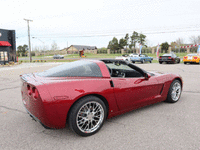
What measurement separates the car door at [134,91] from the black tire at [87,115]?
456mm

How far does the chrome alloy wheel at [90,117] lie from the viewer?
110 inches

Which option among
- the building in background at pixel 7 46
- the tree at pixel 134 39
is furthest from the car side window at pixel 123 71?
the tree at pixel 134 39

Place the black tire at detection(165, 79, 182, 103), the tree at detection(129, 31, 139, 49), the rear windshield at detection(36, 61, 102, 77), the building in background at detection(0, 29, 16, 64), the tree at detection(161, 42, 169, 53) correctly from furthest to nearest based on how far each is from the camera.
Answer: the tree at detection(129, 31, 139, 49) → the tree at detection(161, 42, 169, 53) → the building in background at detection(0, 29, 16, 64) → the black tire at detection(165, 79, 182, 103) → the rear windshield at detection(36, 61, 102, 77)

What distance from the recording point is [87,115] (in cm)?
286

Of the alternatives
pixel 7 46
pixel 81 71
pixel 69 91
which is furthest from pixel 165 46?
pixel 69 91

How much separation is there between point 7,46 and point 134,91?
96.7ft

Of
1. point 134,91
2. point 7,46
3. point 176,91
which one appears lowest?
point 176,91

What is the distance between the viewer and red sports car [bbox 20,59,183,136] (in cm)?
257

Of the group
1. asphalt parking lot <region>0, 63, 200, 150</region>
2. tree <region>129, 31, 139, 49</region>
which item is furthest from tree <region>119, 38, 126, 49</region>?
asphalt parking lot <region>0, 63, 200, 150</region>

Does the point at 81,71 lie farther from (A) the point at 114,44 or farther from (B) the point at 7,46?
(A) the point at 114,44

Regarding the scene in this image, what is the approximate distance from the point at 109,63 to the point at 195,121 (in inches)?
85.6

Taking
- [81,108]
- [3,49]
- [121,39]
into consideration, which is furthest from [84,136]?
[121,39]

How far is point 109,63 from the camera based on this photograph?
12.2 feet

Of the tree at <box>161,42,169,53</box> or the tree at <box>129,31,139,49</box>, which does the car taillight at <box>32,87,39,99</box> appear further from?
the tree at <box>129,31,139,49</box>
